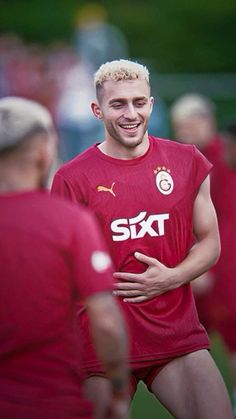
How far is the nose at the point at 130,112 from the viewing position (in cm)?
759

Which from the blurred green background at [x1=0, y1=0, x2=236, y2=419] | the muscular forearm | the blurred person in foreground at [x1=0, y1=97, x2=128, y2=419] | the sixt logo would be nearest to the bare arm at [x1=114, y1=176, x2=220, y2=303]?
the muscular forearm

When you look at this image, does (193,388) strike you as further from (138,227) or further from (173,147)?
(173,147)

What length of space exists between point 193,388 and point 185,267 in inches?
25.6

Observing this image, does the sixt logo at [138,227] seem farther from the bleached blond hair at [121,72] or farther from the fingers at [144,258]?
the bleached blond hair at [121,72]

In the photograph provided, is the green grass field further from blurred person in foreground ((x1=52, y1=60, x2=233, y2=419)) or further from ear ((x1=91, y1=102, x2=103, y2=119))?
ear ((x1=91, y1=102, x2=103, y2=119))

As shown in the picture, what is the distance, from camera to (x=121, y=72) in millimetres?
7645

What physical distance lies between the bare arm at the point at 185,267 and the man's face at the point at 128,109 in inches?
18.9

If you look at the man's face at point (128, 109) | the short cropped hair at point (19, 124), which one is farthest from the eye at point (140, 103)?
the short cropped hair at point (19, 124)

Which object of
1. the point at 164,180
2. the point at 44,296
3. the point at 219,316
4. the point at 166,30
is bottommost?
the point at 219,316

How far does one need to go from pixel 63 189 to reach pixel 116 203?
0.98 feet

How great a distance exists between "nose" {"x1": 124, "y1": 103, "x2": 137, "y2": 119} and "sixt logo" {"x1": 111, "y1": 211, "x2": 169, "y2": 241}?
527mm

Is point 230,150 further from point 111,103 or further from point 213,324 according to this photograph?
point 111,103

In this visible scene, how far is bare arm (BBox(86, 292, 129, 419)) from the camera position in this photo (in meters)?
5.70

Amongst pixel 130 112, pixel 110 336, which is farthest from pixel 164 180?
pixel 110 336
